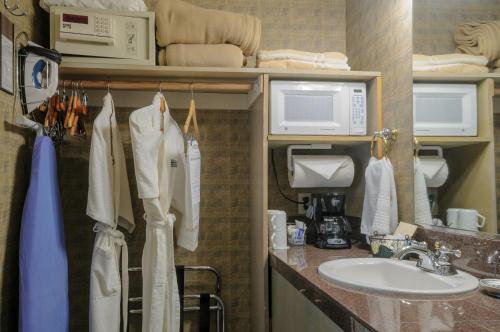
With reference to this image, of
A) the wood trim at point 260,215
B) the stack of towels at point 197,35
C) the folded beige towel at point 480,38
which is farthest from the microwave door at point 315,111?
the folded beige towel at point 480,38

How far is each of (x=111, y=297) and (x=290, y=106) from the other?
4.08 ft

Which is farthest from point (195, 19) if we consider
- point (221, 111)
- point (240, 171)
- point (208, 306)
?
point (208, 306)

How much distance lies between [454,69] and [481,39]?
5.9 inches

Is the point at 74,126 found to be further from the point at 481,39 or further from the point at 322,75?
the point at 481,39

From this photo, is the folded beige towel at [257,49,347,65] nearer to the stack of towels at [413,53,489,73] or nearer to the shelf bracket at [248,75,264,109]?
the shelf bracket at [248,75,264,109]

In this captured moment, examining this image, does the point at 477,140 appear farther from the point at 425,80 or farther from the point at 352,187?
the point at 352,187

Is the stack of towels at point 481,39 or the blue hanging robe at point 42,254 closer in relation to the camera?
the stack of towels at point 481,39

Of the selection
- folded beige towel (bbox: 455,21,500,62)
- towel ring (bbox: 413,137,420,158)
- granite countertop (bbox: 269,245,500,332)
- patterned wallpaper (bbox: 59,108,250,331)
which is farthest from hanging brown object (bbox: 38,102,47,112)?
folded beige towel (bbox: 455,21,500,62)

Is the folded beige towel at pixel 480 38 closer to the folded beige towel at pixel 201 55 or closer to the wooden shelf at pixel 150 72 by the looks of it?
the wooden shelf at pixel 150 72

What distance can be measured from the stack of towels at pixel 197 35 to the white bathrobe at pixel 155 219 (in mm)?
271

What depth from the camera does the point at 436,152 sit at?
1.56 metres

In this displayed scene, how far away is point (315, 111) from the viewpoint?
190 cm

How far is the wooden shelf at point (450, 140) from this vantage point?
1.39m

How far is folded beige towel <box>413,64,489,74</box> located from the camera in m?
1.39
